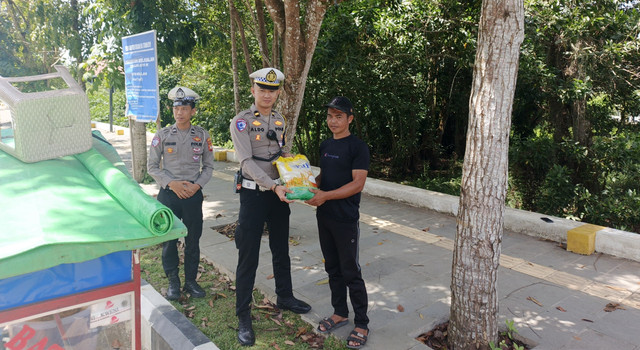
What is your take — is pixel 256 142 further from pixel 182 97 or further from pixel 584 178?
pixel 584 178

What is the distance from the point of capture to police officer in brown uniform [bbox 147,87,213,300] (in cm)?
416

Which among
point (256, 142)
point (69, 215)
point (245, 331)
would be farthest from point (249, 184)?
point (69, 215)

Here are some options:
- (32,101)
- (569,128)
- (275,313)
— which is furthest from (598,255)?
(32,101)

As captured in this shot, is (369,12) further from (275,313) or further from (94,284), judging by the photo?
(94,284)

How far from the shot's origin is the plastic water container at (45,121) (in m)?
2.54

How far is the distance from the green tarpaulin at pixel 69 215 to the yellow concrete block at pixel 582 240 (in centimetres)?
490

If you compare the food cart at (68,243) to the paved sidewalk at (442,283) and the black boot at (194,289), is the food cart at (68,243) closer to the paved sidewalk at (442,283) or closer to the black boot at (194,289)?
the black boot at (194,289)

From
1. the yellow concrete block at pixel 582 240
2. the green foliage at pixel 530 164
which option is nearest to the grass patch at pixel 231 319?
the yellow concrete block at pixel 582 240

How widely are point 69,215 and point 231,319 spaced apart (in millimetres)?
2119

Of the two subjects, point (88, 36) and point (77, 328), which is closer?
point (77, 328)

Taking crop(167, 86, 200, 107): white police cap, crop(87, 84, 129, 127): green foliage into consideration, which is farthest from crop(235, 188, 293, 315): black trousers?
crop(87, 84, 129, 127): green foliage

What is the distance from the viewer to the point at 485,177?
3188mm

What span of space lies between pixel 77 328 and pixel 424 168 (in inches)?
353

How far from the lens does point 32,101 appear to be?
254 cm
